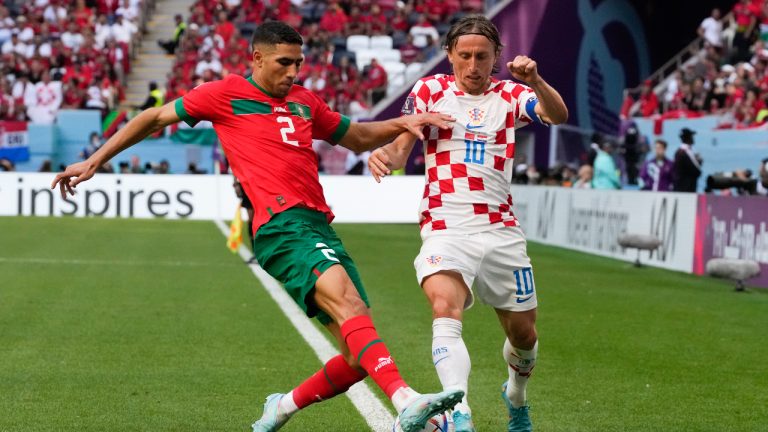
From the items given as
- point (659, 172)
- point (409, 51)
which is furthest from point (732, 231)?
point (409, 51)

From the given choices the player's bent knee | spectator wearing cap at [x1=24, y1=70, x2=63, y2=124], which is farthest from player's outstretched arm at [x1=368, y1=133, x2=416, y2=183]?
spectator wearing cap at [x1=24, y1=70, x2=63, y2=124]

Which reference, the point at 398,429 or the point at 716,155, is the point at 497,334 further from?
the point at 716,155

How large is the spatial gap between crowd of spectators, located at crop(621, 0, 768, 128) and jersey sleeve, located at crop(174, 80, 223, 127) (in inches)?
784

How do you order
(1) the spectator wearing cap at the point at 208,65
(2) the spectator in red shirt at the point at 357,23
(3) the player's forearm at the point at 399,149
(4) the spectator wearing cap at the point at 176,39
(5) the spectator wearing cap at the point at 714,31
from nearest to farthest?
(3) the player's forearm at the point at 399,149
(5) the spectator wearing cap at the point at 714,31
(1) the spectator wearing cap at the point at 208,65
(2) the spectator in red shirt at the point at 357,23
(4) the spectator wearing cap at the point at 176,39

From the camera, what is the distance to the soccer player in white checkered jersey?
603 cm

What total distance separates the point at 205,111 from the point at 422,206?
116 cm

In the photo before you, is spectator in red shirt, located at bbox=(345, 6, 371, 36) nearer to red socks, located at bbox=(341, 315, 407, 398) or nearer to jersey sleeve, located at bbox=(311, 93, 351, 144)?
jersey sleeve, located at bbox=(311, 93, 351, 144)

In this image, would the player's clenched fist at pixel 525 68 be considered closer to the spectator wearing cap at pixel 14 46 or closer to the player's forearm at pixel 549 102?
the player's forearm at pixel 549 102

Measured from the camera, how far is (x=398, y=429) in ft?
17.8

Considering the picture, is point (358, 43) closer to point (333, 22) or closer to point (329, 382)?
point (333, 22)

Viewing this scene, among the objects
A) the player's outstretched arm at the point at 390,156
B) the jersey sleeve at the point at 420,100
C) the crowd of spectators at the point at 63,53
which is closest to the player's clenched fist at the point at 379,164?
the player's outstretched arm at the point at 390,156

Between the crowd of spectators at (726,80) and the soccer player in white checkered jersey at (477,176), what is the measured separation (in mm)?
19174

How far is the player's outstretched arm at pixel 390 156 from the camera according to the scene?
586cm

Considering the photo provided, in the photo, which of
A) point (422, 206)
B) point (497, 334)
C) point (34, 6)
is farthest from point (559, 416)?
point (34, 6)
